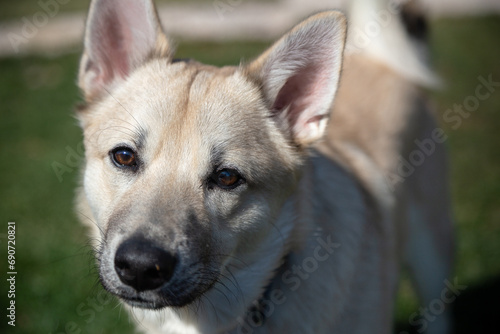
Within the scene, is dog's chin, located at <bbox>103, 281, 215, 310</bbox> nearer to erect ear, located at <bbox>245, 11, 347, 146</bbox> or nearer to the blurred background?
the blurred background

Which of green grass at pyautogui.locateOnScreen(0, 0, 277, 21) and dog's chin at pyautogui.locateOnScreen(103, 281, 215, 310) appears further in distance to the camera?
green grass at pyautogui.locateOnScreen(0, 0, 277, 21)

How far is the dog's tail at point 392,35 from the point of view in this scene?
4.03m

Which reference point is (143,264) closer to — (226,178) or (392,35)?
(226,178)

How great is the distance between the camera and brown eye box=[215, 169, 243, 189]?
2421 mm

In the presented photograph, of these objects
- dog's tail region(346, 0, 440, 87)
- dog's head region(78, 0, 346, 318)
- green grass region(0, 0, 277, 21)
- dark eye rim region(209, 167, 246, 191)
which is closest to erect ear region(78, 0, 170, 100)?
dog's head region(78, 0, 346, 318)

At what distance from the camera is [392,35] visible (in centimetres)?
403

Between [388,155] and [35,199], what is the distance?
4.18m

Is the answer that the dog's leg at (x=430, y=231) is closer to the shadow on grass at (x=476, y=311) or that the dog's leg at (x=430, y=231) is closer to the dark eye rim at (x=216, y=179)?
the shadow on grass at (x=476, y=311)

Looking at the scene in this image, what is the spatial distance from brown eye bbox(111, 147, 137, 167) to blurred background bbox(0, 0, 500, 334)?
69 cm

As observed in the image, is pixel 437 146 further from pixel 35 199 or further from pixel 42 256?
pixel 35 199

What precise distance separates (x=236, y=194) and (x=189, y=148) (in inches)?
12.8

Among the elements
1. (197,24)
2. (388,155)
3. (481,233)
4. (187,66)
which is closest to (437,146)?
(388,155)

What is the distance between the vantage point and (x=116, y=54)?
9.77 feet

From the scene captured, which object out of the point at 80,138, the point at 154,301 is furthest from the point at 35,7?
the point at 154,301
